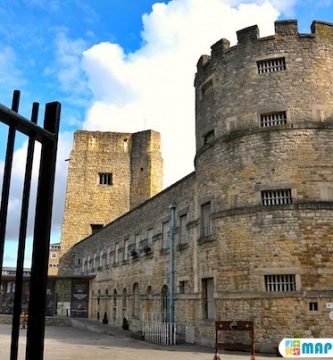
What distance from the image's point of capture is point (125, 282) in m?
29.6

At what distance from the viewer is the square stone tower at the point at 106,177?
4653 centimetres

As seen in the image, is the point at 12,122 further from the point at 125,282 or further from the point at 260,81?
the point at 125,282

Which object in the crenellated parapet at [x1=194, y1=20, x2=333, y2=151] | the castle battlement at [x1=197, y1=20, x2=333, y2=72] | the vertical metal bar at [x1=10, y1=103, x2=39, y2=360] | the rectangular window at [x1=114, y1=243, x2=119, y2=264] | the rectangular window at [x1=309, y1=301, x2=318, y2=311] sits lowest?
the rectangular window at [x1=309, y1=301, x2=318, y2=311]

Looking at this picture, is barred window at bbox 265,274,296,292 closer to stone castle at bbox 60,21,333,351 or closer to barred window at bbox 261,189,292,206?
stone castle at bbox 60,21,333,351

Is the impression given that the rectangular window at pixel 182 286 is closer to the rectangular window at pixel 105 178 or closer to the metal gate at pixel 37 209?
the metal gate at pixel 37 209

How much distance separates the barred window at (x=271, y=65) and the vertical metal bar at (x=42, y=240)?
1555 cm

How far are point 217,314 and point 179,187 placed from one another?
24.2 ft

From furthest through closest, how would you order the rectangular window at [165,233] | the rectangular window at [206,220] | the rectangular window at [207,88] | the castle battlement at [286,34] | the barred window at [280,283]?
the rectangular window at [165,233], the rectangular window at [207,88], the rectangular window at [206,220], the castle battlement at [286,34], the barred window at [280,283]

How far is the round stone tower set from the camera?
14.9 metres

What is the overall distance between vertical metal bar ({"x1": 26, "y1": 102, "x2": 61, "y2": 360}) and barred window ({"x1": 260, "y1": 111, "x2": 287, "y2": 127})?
48.2ft

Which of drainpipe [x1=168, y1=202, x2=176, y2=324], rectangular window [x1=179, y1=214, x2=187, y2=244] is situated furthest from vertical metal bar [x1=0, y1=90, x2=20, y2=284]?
drainpipe [x1=168, y1=202, x2=176, y2=324]

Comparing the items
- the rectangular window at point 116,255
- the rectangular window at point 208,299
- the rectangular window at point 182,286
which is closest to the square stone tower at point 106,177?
the rectangular window at point 116,255

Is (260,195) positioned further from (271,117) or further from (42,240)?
(42,240)

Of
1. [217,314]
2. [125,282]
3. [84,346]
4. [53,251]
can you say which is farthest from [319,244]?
[53,251]
